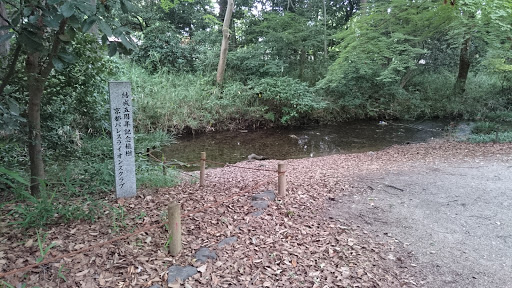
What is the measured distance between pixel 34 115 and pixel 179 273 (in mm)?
2319

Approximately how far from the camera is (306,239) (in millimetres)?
3193

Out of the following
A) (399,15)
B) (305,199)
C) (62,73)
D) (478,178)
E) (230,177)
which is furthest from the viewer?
(399,15)

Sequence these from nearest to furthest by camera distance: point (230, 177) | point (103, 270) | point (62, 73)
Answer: point (103, 270) < point (62, 73) < point (230, 177)

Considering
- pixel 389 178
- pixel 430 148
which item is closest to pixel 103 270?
pixel 389 178

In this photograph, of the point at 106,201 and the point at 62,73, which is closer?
the point at 106,201

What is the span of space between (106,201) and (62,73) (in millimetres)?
1926

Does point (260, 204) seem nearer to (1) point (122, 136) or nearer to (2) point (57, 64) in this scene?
(1) point (122, 136)

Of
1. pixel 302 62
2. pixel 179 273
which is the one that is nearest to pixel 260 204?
pixel 179 273

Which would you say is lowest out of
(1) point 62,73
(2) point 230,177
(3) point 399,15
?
(2) point 230,177

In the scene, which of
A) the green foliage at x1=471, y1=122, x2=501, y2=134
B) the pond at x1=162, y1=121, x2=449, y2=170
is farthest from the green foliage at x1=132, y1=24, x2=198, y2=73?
the green foliage at x1=471, y1=122, x2=501, y2=134

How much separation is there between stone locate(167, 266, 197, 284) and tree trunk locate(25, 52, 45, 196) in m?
1.88

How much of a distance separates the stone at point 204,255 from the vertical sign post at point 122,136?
1.46m

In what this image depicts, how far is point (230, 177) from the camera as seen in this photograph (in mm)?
5953

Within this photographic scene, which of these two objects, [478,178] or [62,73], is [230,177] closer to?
[62,73]
